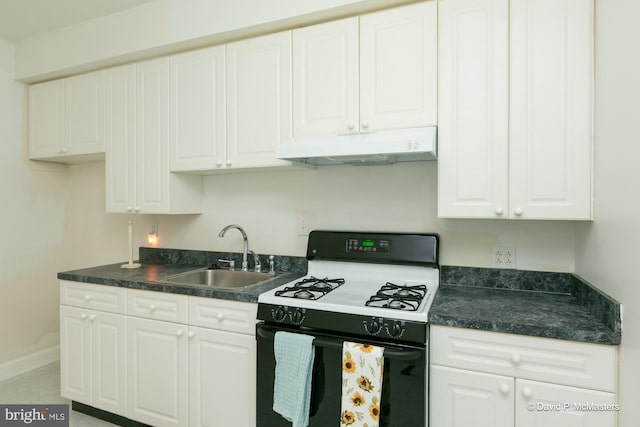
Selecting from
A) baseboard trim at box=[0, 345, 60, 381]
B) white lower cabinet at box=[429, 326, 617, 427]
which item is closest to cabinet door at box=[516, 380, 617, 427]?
white lower cabinet at box=[429, 326, 617, 427]

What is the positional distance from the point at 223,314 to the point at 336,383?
0.70 meters

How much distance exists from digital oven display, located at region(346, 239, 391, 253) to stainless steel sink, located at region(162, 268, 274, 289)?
572 millimetres

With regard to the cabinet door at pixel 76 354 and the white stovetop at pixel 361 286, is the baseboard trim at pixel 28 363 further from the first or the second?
the white stovetop at pixel 361 286

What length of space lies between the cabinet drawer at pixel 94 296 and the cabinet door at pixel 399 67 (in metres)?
1.76

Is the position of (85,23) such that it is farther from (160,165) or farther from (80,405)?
(80,405)

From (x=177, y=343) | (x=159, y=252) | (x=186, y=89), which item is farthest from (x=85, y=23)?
(x=177, y=343)

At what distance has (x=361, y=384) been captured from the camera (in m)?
1.50

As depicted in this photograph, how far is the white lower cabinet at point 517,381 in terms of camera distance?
4.32ft

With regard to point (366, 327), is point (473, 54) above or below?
above

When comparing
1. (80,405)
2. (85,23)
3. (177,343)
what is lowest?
(80,405)

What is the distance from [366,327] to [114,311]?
160 cm

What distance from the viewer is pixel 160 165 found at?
245 cm

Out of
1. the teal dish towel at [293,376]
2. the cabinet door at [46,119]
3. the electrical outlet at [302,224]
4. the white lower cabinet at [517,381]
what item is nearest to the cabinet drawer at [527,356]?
the white lower cabinet at [517,381]

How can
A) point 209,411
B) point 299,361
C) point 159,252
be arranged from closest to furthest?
1. point 299,361
2. point 209,411
3. point 159,252
